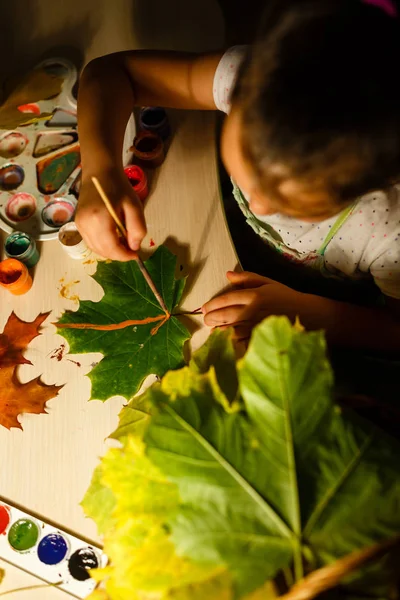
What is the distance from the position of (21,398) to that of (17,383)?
1.3 inches

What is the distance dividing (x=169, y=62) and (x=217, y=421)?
31.5 inches

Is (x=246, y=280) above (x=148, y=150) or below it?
below

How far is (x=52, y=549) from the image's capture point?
725 millimetres

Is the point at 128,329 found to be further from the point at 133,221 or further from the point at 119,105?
the point at 119,105

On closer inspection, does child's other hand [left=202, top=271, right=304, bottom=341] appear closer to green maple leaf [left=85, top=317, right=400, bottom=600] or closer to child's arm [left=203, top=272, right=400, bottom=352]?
child's arm [left=203, top=272, right=400, bottom=352]

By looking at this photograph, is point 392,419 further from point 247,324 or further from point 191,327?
point 191,327

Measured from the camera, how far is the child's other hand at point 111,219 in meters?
0.74

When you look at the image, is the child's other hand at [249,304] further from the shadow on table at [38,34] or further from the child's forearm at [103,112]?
the shadow on table at [38,34]

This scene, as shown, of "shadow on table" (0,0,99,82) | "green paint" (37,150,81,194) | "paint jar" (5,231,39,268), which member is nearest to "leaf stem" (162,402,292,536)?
"paint jar" (5,231,39,268)

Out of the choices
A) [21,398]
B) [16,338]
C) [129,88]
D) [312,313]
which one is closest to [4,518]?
[21,398]

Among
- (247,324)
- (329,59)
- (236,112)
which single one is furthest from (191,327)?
(329,59)

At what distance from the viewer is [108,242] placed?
0.75 metres

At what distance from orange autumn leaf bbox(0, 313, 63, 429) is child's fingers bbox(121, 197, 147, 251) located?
255mm

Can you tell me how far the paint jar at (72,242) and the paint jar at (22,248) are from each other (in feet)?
0.20
